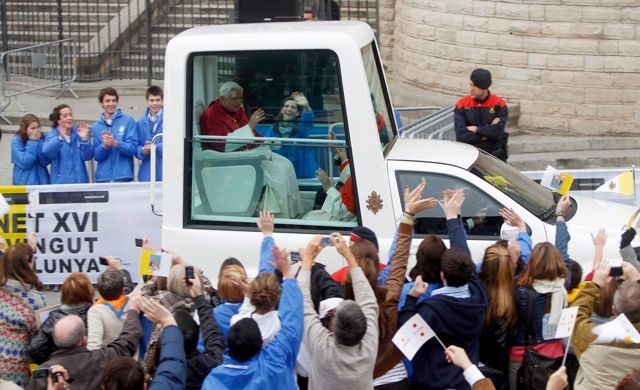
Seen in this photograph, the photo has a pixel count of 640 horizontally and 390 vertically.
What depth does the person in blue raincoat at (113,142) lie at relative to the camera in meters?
11.5

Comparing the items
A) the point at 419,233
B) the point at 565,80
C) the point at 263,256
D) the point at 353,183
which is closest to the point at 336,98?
the point at 353,183

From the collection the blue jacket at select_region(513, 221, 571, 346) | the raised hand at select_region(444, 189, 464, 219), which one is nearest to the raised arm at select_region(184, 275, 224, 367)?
the raised hand at select_region(444, 189, 464, 219)

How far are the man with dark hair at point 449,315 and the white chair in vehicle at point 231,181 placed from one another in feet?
7.58

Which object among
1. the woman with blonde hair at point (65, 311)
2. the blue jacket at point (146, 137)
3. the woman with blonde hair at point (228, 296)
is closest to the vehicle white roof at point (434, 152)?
the woman with blonde hair at point (228, 296)

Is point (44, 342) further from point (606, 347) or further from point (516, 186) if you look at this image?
point (516, 186)

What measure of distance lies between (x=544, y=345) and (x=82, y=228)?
5.43 meters

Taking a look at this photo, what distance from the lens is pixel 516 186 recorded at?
8.78 meters

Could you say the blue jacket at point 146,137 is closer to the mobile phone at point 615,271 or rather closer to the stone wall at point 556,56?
the mobile phone at point 615,271

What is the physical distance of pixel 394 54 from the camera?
761 inches

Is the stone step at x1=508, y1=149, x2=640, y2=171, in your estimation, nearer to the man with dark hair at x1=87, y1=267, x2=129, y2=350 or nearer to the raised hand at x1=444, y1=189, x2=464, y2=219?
the raised hand at x1=444, y1=189, x2=464, y2=219

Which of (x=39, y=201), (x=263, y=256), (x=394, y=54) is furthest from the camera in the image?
(x=394, y=54)

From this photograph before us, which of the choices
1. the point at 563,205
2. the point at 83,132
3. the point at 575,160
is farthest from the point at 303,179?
the point at 575,160

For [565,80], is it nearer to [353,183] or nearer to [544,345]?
[353,183]

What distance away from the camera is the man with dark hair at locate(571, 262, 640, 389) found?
587 cm
